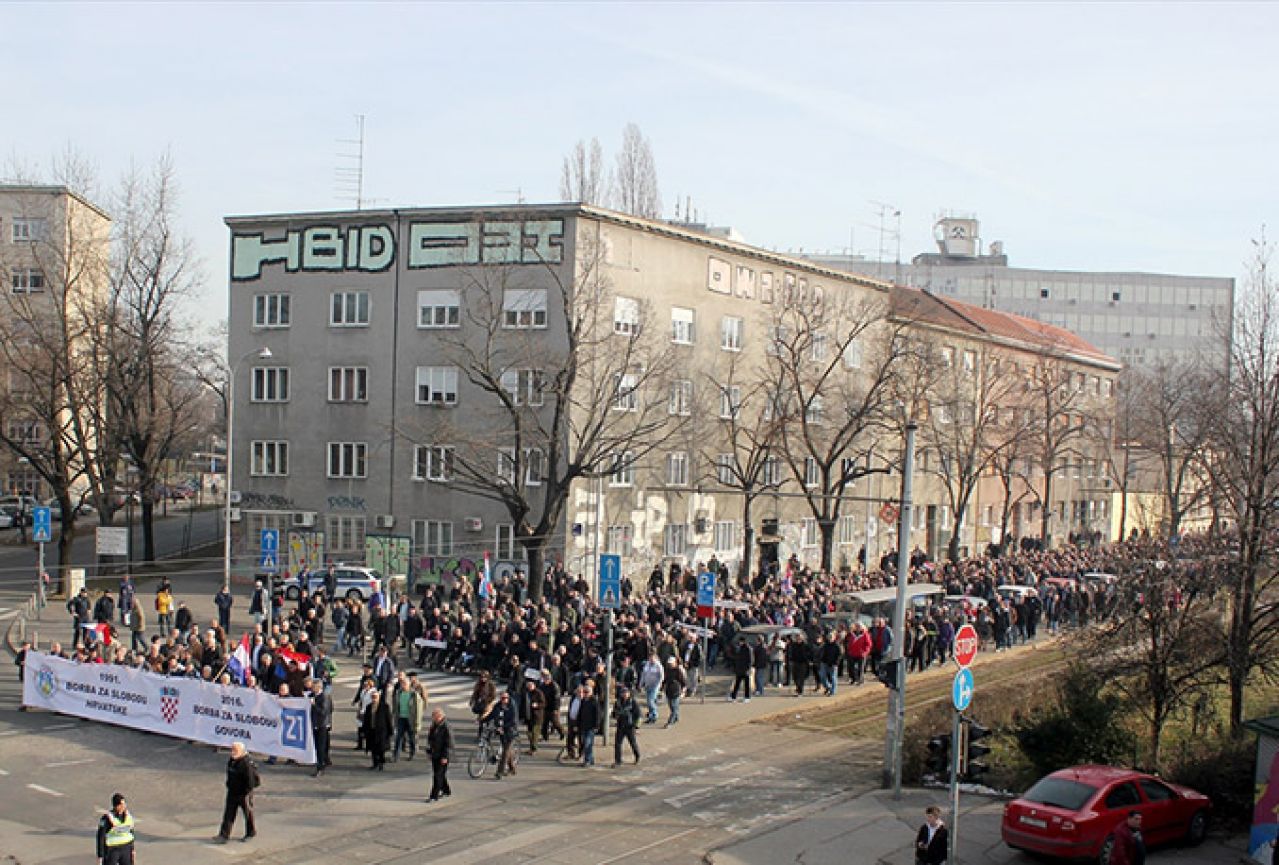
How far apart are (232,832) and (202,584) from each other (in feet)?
103

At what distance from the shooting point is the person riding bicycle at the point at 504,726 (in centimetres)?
2164

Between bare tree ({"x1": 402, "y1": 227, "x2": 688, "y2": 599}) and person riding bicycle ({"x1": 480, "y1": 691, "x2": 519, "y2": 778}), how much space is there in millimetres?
16392

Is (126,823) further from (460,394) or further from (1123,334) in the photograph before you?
(1123,334)

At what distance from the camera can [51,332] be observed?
44031mm

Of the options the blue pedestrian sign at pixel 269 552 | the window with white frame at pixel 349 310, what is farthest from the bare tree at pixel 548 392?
the blue pedestrian sign at pixel 269 552

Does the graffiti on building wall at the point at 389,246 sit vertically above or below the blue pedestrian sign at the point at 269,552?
above

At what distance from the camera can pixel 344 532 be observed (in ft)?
163

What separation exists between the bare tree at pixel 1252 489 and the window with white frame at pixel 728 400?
21.3 meters

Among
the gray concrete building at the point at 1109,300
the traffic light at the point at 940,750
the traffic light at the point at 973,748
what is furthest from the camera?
the gray concrete building at the point at 1109,300

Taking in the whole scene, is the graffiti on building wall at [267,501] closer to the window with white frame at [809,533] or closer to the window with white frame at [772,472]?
the window with white frame at [772,472]

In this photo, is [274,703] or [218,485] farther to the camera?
A: [218,485]

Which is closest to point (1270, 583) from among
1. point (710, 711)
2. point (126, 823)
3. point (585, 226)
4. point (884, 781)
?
point (884, 781)

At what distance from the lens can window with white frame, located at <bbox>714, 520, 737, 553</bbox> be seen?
2104 inches

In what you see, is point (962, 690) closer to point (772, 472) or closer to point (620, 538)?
point (620, 538)
